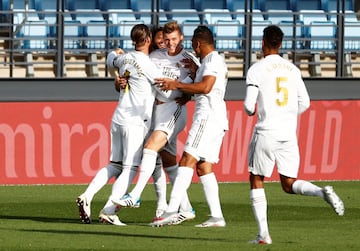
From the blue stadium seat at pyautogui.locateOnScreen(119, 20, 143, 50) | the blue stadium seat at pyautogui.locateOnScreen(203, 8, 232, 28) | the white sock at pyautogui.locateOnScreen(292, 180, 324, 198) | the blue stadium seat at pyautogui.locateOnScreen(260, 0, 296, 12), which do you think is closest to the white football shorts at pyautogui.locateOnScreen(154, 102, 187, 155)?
the white sock at pyautogui.locateOnScreen(292, 180, 324, 198)

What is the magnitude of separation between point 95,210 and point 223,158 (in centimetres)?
645

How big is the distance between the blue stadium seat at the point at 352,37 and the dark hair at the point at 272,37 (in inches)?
549

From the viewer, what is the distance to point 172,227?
15.6 metres

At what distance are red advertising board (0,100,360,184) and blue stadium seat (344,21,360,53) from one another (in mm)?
2482

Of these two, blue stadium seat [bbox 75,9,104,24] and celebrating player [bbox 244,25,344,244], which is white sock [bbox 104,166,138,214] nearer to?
celebrating player [bbox 244,25,344,244]

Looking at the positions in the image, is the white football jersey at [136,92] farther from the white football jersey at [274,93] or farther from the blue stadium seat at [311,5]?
the blue stadium seat at [311,5]

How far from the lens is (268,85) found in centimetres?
1359

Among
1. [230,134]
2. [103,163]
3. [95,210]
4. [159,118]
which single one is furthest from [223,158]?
[159,118]

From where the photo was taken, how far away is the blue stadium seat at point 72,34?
26281 millimetres

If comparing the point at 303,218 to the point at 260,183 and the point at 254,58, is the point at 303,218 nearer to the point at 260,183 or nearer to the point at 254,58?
the point at 260,183

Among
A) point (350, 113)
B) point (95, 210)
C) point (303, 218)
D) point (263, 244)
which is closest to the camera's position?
point (263, 244)

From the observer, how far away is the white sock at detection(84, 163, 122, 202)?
15891mm

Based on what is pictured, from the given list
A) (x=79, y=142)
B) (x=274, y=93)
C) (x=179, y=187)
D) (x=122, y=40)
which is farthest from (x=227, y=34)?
(x=274, y=93)

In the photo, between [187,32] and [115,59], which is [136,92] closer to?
[115,59]
